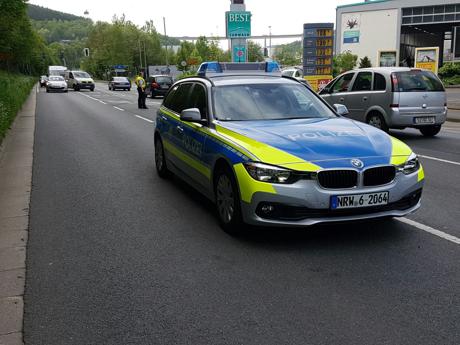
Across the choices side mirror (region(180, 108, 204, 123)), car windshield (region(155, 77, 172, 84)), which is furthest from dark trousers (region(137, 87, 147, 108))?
side mirror (region(180, 108, 204, 123))

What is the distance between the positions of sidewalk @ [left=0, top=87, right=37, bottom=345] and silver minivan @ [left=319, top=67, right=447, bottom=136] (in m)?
7.82

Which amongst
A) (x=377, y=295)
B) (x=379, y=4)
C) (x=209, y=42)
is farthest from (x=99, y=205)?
(x=209, y=42)

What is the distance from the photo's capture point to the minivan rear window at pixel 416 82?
477 inches

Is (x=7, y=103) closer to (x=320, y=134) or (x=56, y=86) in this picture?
(x=320, y=134)

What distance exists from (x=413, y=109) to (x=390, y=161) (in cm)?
794

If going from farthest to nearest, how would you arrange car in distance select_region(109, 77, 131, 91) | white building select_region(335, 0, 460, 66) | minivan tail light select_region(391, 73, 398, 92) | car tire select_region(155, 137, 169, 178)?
white building select_region(335, 0, 460, 66) → car in distance select_region(109, 77, 131, 91) → minivan tail light select_region(391, 73, 398, 92) → car tire select_region(155, 137, 169, 178)

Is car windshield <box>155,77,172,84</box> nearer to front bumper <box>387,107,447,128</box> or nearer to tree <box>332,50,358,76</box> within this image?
tree <box>332,50,358,76</box>

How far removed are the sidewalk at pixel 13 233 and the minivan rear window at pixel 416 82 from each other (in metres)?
8.23

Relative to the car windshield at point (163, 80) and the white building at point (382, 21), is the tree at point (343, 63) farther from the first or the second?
the car windshield at point (163, 80)

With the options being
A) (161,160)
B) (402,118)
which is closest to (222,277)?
(161,160)

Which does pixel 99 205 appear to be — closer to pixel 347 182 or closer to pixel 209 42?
pixel 347 182

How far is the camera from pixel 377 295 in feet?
12.6

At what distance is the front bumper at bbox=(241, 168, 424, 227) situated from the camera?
4582mm

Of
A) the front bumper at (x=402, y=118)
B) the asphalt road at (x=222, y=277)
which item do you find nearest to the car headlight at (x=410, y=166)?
the asphalt road at (x=222, y=277)
